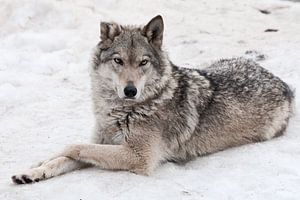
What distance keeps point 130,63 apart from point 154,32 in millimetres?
437

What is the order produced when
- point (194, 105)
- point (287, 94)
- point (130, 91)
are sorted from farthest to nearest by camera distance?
point (287, 94) → point (194, 105) → point (130, 91)

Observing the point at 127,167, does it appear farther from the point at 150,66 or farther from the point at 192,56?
the point at 192,56

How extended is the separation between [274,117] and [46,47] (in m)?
4.14

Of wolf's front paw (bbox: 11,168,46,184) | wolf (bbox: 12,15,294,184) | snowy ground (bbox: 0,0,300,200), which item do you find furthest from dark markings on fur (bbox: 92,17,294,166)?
wolf's front paw (bbox: 11,168,46,184)

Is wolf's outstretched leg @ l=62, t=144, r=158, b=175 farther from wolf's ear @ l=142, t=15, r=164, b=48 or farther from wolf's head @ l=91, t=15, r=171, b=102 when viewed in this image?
wolf's ear @ l=142, t=15, r=164, b=48

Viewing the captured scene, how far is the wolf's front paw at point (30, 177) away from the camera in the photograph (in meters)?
4.96

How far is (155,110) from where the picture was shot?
18.3 ft

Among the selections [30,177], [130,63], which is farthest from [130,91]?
[30,177]

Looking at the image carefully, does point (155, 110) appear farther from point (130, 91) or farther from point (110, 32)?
point (110, 32)

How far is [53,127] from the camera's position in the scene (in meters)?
6.61

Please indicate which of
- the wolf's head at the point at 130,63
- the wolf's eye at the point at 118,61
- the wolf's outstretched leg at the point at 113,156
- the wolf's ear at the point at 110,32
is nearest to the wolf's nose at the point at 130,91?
the wolf's head at the point at 130,63

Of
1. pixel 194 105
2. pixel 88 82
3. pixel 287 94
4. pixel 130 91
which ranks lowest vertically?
pixel 88 82

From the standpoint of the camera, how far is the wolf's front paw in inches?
195

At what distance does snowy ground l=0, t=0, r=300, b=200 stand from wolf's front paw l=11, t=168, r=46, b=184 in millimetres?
97
